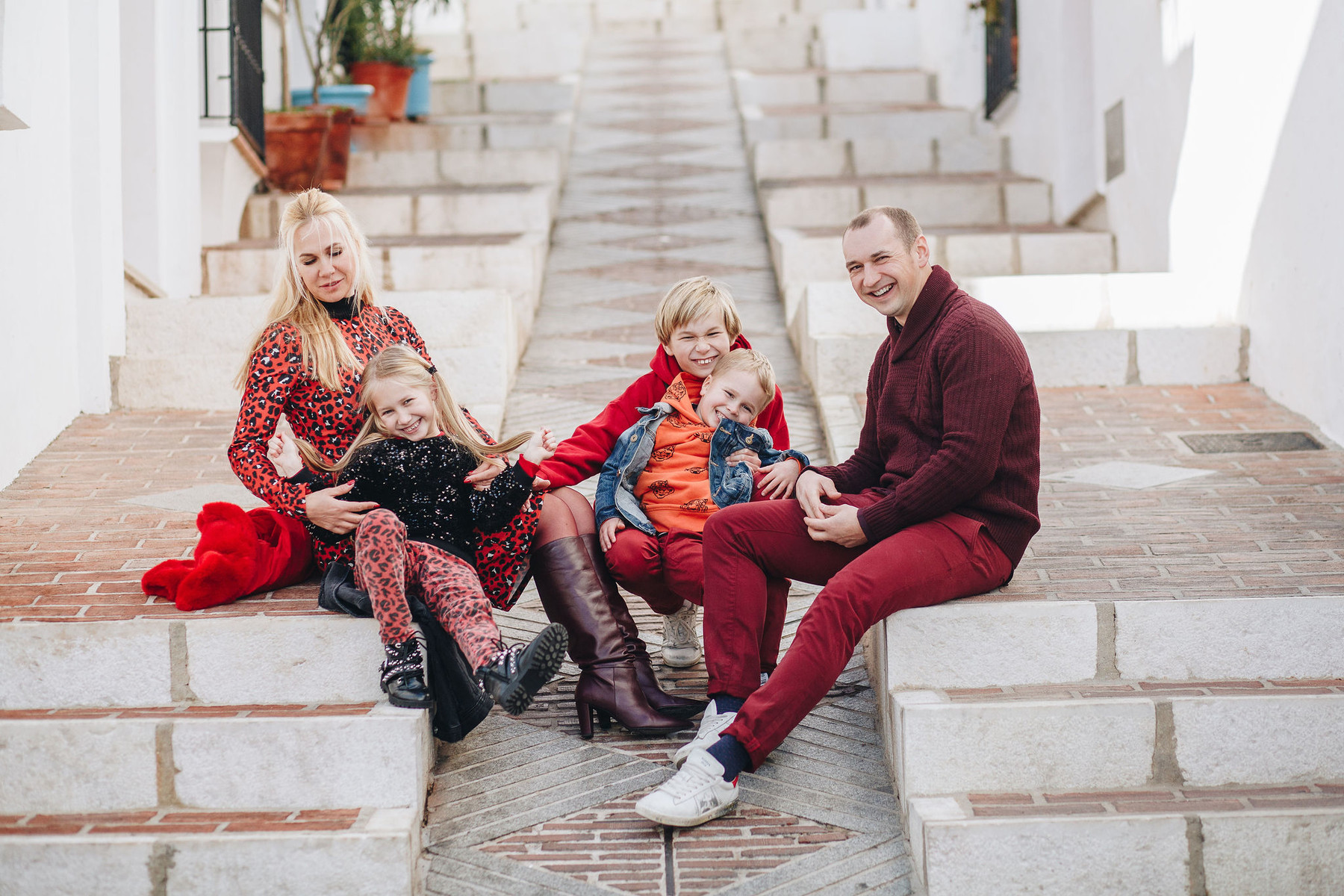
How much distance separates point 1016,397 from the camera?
2.86 meters

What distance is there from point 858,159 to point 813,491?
626 centimetres

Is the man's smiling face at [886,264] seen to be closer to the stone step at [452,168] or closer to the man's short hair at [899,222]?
the man's short hair at [899,222]

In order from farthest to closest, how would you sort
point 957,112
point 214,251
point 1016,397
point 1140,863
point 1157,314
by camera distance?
point 957,112 < point 214,251 < point 1157,314 < point 1016,397 < point 1140,863

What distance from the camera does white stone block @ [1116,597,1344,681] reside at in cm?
283

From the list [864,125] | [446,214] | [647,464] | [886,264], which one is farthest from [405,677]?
[864,125]

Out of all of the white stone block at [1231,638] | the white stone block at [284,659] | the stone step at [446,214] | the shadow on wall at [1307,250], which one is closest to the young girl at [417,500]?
the white stone block at [284,659]

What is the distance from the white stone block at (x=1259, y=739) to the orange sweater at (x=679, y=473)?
123 centimetres

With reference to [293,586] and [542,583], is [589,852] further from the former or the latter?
[293,586]

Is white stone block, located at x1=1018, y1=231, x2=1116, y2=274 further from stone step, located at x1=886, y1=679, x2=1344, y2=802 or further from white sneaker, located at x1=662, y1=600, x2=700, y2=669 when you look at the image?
stone step, located at x1=886, y1=679, x2=1344, y2=802

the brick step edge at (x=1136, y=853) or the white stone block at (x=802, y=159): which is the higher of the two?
the white stone block at (x=802, y=159)

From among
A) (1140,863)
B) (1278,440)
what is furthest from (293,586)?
(1278,440)

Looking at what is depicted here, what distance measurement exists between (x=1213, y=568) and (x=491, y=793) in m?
1.82

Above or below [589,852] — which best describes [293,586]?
above

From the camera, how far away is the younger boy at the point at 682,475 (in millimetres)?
3174
